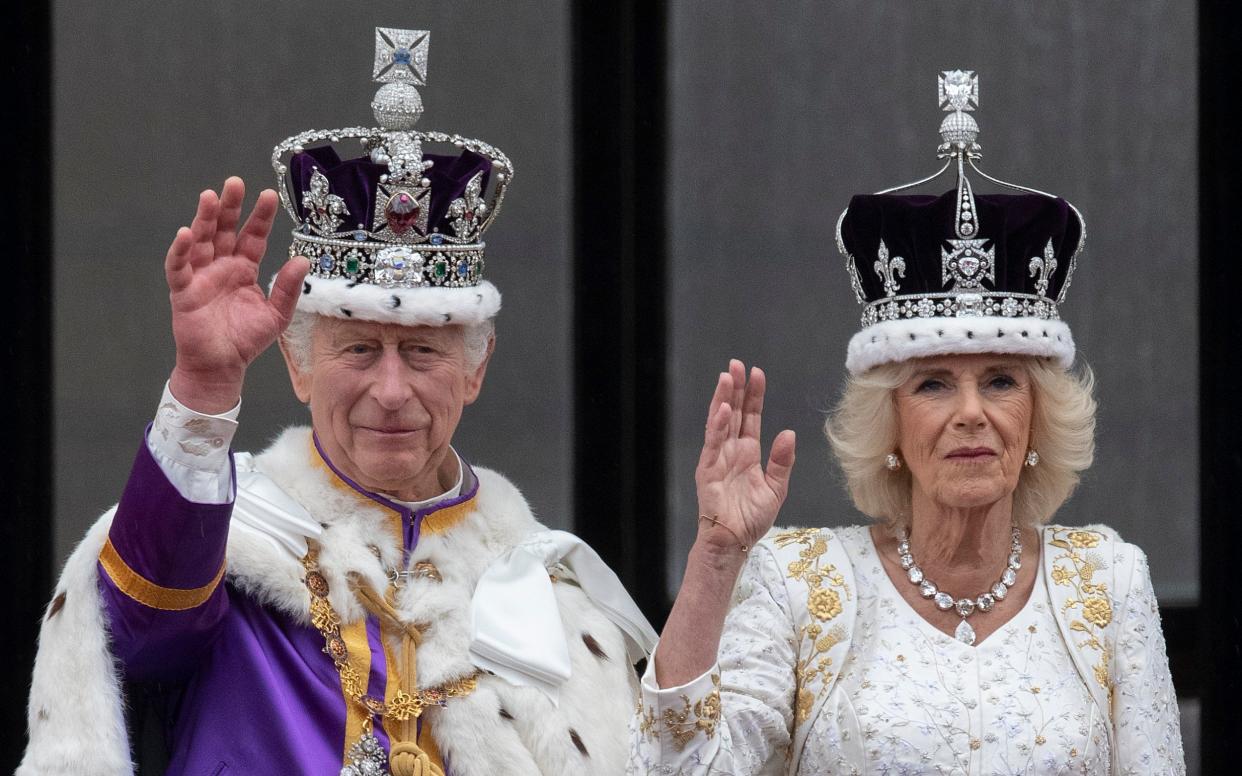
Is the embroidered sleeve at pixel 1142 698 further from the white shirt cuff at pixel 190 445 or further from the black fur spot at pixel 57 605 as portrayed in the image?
the black fur spot at pixel 57 605

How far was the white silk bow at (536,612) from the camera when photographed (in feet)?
12.4

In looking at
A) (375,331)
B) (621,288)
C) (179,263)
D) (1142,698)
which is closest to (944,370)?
(1142,698)

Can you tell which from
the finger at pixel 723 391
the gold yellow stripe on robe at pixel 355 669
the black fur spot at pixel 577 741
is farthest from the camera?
the black fur spot at pixel 577 741

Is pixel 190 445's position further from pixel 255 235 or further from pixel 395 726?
pixel 395 726

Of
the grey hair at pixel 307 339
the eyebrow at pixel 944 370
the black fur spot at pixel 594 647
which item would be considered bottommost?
the black fur spot at pixel 594 647

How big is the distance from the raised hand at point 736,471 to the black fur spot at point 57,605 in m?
1.13

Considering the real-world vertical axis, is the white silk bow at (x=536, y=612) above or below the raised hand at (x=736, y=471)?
below

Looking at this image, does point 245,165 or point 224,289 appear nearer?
point 224,289

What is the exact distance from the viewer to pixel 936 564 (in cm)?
393
